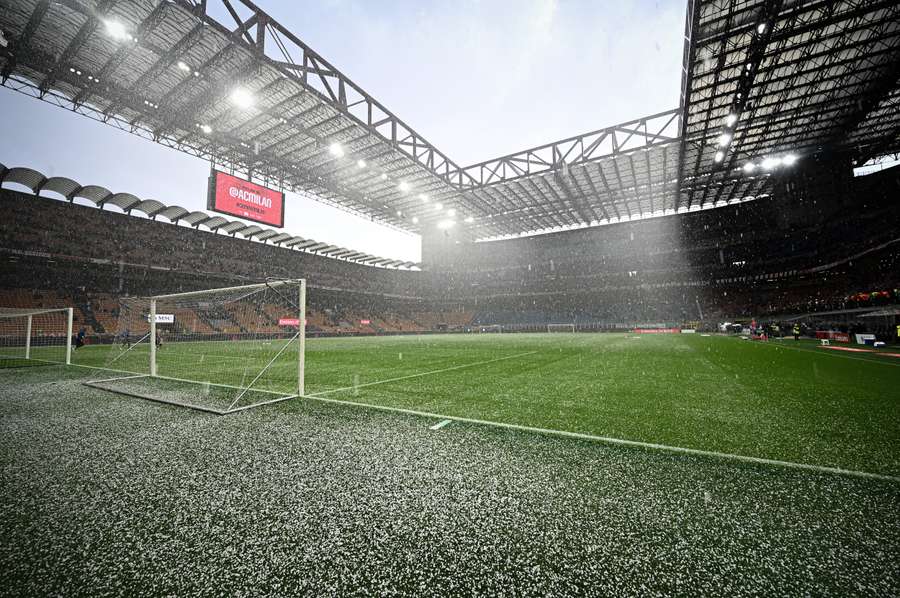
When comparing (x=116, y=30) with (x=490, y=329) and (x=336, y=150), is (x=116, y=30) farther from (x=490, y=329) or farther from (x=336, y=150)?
(x=490, y=329)

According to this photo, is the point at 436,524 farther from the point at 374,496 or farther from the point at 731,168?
the point at 731,168

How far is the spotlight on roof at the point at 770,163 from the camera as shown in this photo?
23.5m

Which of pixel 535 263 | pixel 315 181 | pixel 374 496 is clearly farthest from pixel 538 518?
pixel 535 263

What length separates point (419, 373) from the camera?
8023mm

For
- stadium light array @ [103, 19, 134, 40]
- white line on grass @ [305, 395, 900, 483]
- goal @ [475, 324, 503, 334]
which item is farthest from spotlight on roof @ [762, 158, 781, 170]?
stadium light array @ [103, 19, 134, 40]

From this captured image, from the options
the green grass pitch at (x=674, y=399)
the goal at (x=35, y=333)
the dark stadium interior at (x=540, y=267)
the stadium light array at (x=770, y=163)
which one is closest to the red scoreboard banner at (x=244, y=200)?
the goal at (x=35, y=333)

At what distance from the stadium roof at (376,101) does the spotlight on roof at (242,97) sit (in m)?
0.09

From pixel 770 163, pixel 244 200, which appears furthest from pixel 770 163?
pixel 244 200

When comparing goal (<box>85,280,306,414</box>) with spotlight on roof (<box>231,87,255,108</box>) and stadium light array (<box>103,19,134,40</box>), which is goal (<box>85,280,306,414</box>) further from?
Answer: spotlight on roof (<box>231,87,255,108</box>)

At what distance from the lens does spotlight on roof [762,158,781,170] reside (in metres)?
23.5

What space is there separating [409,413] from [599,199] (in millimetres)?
31736

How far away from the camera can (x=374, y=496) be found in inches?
87.6

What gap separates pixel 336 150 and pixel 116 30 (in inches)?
389

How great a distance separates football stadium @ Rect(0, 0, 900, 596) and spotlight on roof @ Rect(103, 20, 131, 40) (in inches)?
4.6
